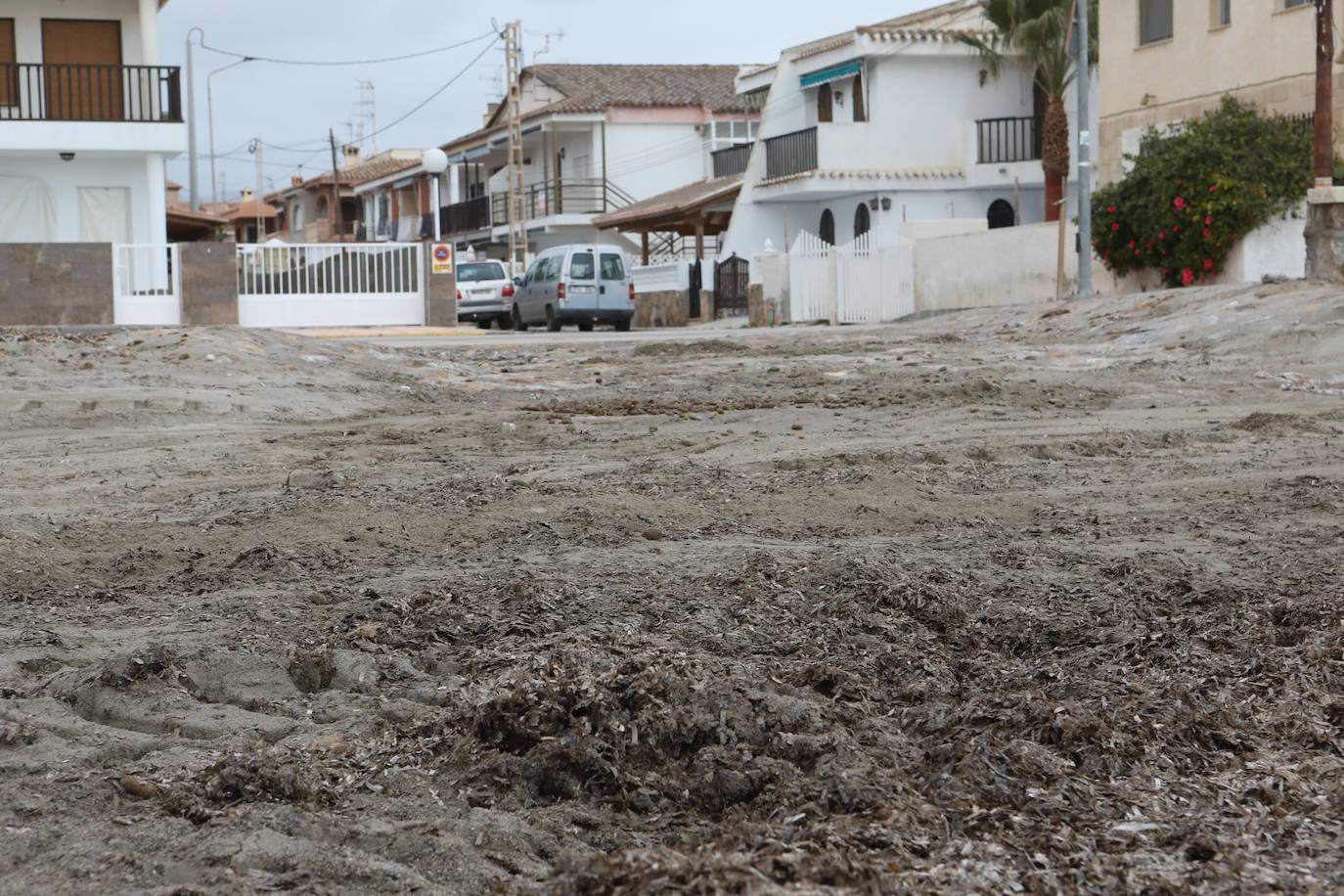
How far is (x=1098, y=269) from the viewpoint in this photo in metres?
24.9

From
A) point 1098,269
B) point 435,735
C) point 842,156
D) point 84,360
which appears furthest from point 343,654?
point 842,156

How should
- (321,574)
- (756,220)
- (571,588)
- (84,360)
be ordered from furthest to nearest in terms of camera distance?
(756,220) < (84,360) < (321,574) < (571,588)

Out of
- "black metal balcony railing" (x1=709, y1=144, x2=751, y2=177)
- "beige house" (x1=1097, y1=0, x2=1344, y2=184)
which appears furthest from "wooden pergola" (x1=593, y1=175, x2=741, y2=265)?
"beige house" (x1=1097, y1=0, x2=1344, y2=184)

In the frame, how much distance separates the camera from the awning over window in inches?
1430

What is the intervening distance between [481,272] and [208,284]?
10630 mm

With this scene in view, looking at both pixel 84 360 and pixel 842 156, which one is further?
pixel 842 156

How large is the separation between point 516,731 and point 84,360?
32.7 ft

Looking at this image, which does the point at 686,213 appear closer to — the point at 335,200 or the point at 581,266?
the point at 581,266

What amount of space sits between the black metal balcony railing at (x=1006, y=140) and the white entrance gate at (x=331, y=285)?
16.5 m

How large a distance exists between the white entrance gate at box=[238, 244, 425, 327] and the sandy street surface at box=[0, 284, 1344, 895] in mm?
15732

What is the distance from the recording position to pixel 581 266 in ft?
97.2

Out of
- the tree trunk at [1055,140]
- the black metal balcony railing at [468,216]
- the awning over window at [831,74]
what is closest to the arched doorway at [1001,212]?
the awning over window at [831,74]

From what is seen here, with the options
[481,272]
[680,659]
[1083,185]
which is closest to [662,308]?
[481,272]

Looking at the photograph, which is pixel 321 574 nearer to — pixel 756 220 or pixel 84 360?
pixel 84 360
